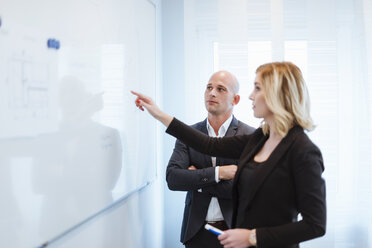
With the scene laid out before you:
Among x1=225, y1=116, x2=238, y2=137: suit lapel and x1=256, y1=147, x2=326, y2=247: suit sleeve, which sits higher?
x1=225, y1=116, x2=238, y2=137: suit lapel

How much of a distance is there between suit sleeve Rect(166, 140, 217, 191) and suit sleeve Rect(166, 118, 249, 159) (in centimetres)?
21

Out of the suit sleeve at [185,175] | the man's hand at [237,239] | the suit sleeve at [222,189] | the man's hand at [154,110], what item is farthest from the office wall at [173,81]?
the man's hand at [237,239]

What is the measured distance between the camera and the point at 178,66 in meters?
3.13

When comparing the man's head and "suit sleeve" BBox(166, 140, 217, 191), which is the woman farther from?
the man's head

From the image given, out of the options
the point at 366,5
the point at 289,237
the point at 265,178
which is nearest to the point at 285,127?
the point at 265,178

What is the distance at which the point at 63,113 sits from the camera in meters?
1.30

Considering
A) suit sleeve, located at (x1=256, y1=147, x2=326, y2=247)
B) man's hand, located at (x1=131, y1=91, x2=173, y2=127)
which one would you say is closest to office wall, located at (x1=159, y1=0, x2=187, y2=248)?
man's hand, located at (x1=131, y1=91, x2=173, y2=127)

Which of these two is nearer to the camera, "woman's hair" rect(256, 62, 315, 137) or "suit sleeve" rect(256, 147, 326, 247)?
"suit sleeve" rect(256, 147, 326, 247)

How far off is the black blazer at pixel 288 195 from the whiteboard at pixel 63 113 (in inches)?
26.1

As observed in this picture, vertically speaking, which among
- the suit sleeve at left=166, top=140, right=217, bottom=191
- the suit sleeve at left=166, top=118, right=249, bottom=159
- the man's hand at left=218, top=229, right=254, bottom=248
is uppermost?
the suit sleeve at left=166, top=118, right=249, bottom=159

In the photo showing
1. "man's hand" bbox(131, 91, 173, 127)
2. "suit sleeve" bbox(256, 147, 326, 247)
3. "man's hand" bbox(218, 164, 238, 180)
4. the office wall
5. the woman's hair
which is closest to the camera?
"suit sleeve" bbox(256, 147, 326, 247)

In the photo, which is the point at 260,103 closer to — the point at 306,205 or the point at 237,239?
the point at 306,205

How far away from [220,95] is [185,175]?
23.4 inches

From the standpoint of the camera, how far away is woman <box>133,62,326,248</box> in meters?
1.32
